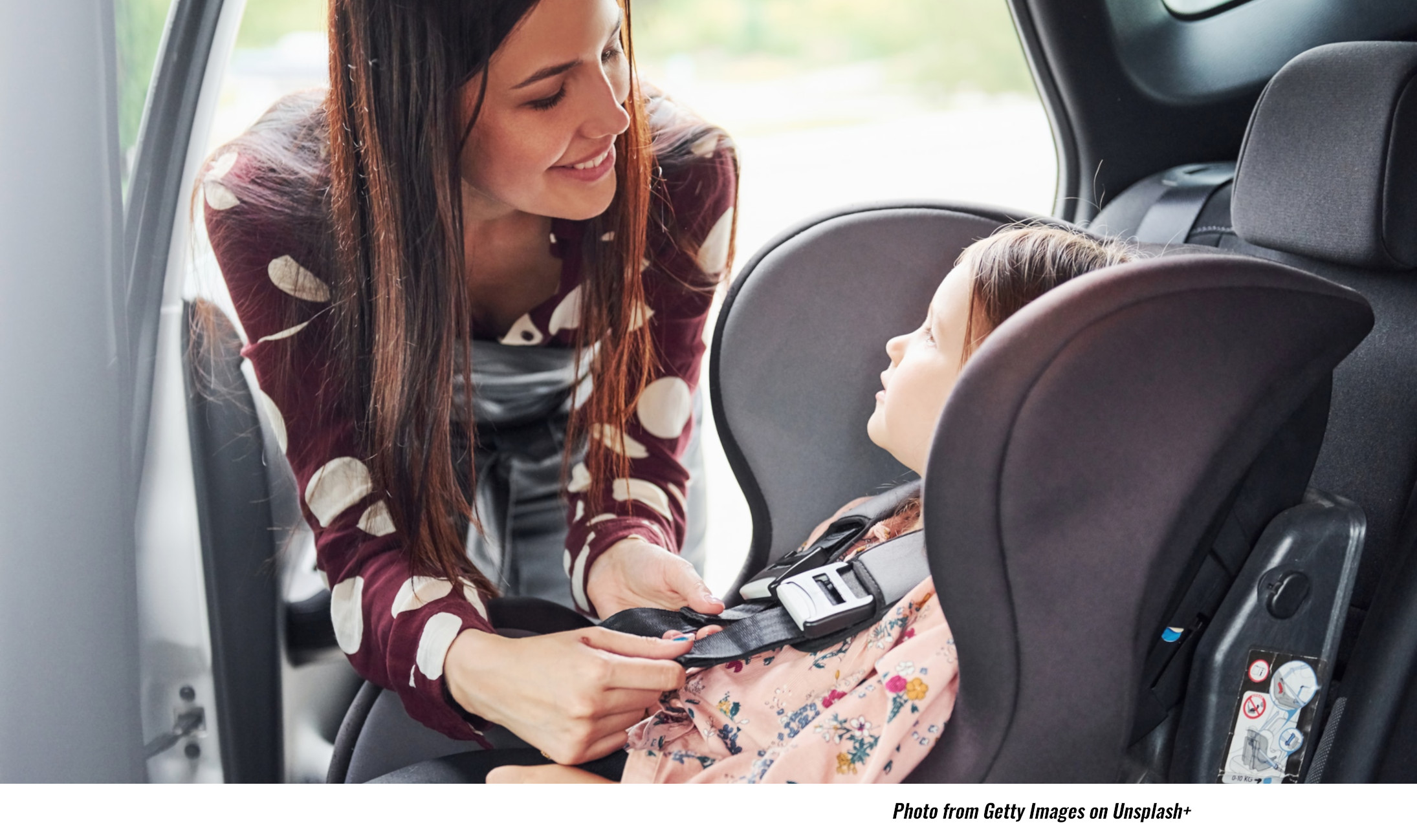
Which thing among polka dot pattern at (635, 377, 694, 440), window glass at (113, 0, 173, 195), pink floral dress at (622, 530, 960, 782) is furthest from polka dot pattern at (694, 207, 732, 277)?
window glass at (113, 0, 173, 195)

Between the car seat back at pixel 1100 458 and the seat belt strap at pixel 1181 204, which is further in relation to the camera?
the seat belt strap at pixel 1181 204

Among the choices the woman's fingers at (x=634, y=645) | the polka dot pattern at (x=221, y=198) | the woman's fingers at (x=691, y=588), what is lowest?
the woman's fingers at (x=691, y=588)

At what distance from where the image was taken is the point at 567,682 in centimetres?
93

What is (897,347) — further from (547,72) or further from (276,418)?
(276,418)

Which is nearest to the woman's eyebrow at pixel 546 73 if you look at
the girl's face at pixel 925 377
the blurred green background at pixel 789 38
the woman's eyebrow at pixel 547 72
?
the woman's eyebrow at pixel 547 72

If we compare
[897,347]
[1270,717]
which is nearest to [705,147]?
[897,347]

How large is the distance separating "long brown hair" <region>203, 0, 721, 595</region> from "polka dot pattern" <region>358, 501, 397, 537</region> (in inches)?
0.4

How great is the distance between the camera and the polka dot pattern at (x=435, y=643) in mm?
981

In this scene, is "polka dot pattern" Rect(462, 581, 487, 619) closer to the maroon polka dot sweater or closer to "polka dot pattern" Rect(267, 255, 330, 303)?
the maroon polka dot sweater

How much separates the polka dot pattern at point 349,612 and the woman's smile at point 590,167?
0.45 m

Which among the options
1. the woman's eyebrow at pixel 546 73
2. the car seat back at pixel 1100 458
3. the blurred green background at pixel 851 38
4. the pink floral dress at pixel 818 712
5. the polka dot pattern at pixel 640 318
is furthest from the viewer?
the blurred green background at pixel 851 38

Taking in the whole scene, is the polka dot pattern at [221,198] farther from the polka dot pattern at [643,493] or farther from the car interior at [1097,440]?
the polka dot pattern at [643,493]
